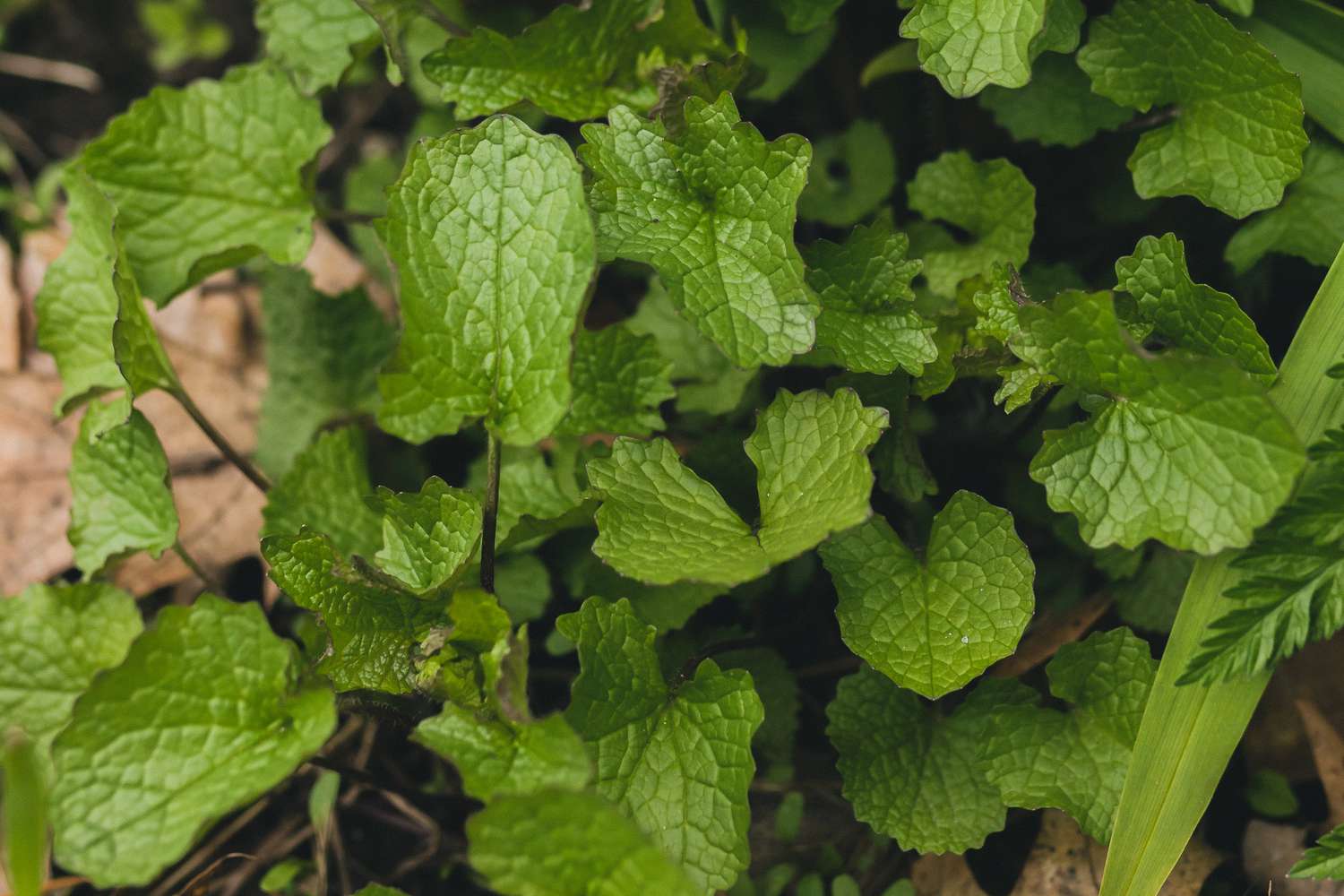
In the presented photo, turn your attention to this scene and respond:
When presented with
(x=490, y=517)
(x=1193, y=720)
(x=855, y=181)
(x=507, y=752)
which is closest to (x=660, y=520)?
(x=490, y=517)

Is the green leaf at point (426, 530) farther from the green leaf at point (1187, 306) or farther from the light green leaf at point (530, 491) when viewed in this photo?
the green leaf at point (1187, 306)

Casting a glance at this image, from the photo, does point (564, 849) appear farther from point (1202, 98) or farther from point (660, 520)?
point (1202, 98)

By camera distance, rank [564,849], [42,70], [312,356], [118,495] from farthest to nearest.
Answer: [42,70] < [312,356] < [118,495] < [564,849]

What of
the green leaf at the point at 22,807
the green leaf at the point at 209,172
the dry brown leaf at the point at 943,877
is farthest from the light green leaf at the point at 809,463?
the green leaf at the point at 209,172

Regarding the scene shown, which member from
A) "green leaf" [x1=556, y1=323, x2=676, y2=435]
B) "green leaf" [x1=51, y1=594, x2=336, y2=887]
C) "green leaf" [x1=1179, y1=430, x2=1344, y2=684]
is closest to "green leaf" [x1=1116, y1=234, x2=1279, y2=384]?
"green leaf" [x1=1179, y1=430, x2=1344, y2=684]

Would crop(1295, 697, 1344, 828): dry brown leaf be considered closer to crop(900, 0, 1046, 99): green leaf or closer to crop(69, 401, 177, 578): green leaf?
crop(900, 0, 1046, 99): green leaf

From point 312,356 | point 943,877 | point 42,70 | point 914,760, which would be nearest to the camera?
point 914,760
